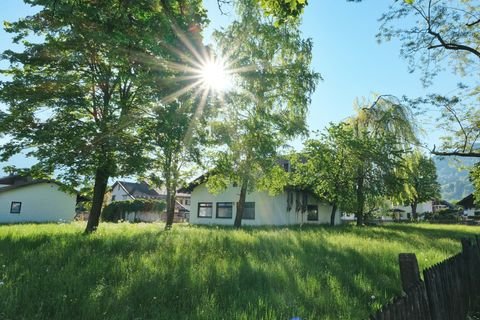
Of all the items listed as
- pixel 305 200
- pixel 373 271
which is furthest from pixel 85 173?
pixel 305 200

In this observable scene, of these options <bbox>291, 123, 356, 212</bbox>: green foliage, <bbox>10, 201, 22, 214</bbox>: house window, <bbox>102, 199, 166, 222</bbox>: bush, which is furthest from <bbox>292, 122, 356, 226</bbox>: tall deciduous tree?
<bbox>10, 201, 22, 214</bbox>: house window

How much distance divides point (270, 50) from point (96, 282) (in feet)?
66.2

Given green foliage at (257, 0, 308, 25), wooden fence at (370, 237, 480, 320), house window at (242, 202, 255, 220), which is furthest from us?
house window at (242, 202, 255, 220)

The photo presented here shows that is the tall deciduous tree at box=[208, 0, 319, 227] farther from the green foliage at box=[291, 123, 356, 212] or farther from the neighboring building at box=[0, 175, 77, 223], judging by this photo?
the neighboring building at box=[0, 175, 77, 223]

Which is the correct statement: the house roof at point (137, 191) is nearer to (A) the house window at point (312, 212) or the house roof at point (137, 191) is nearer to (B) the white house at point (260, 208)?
(B) the white house at point (260, 208)

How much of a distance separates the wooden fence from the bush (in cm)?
4205

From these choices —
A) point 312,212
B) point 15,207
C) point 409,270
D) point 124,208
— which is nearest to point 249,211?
point 312,212

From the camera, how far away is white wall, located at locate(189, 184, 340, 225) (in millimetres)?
30328

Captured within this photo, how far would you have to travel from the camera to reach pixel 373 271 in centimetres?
770

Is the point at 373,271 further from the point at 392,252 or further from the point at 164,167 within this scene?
the point at 164,167

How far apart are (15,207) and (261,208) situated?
91.1 ft

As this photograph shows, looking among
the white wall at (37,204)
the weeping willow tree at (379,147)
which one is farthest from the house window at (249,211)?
the white wall at (37,204)

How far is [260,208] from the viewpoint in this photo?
30.5 meters

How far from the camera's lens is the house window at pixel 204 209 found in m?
33.9
